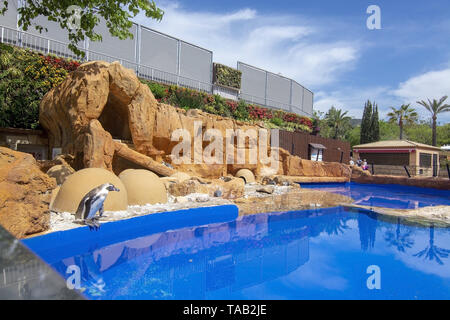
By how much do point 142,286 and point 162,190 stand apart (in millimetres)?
4093

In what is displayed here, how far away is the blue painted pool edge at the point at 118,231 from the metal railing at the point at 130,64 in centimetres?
1306

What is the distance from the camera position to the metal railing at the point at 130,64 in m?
14.1

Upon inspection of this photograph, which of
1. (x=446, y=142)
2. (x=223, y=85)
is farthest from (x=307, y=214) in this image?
(x=446, y=142)

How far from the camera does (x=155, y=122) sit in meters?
11.2

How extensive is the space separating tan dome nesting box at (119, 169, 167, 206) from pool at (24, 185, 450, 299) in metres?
1.00

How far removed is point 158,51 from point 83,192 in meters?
17.6

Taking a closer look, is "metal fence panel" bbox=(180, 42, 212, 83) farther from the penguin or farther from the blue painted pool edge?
the penguin

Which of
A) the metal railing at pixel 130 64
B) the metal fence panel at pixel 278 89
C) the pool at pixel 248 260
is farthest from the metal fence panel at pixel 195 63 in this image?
the pool at pixel 248 260

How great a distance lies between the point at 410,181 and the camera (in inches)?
694

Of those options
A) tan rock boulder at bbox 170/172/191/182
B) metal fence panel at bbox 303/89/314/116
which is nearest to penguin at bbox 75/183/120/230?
tan rock boulder at bbox 170/172/191/182

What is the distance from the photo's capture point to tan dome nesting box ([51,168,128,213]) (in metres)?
5.94

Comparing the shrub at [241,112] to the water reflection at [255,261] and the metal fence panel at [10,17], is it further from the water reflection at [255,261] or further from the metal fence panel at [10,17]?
the water reflection at [255,261]

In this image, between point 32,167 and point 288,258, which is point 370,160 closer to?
point 288,258

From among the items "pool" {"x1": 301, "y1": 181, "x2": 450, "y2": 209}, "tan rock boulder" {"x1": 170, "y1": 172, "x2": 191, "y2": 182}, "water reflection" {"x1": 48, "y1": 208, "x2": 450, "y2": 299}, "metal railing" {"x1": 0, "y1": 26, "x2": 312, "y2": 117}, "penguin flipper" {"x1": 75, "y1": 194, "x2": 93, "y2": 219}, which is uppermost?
"metal railing" {"x1": 0, "y1": 26, "x2": 312, "y2": 117}
